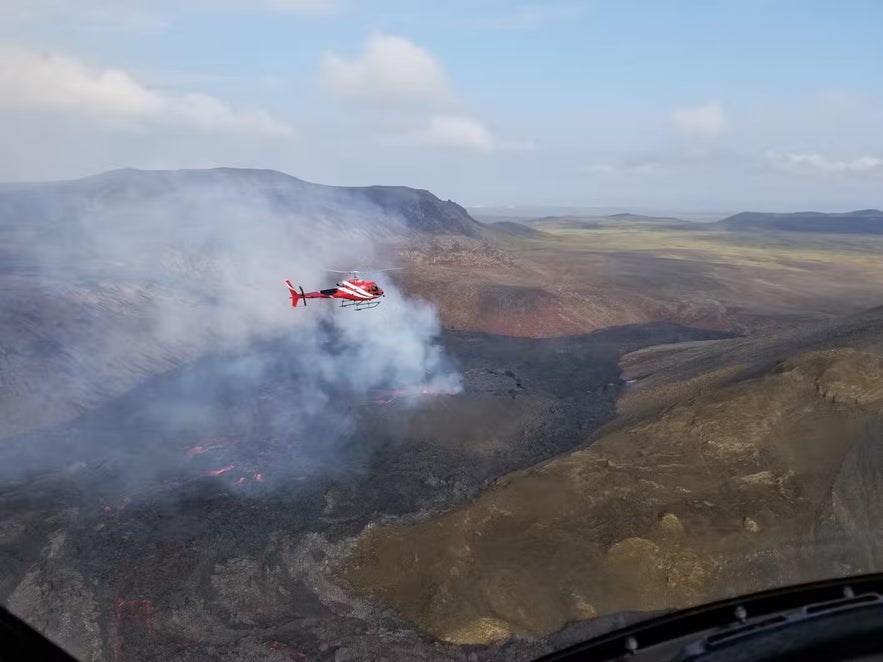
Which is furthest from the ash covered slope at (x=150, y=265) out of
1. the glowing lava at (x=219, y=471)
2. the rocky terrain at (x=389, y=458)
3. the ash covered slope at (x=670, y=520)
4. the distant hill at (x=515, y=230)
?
the distant hill at (x=515, y=230)

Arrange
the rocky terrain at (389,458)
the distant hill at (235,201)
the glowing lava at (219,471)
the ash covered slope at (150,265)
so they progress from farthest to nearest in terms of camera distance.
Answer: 1. the distant hill at (235,201)
2. the ash covered slope at (150,265)
3. the glowing lava at (219,471)
4. the rocky terrain at (389,458)

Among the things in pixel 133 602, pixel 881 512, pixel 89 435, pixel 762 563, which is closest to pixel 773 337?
pixel 881 512

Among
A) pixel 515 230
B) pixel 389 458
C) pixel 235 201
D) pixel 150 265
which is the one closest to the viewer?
pixel 389 458

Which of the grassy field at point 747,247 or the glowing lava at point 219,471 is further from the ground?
the grassy field at point 747,247

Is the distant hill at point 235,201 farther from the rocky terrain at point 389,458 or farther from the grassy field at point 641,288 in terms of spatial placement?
the grassy field at point 641,288

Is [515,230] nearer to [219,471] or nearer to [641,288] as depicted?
[641,288]

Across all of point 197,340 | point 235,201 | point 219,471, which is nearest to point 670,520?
point 219,471
